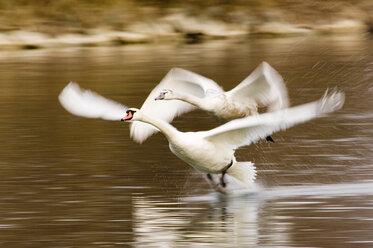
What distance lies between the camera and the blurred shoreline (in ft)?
135

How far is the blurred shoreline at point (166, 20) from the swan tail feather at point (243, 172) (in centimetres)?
2915

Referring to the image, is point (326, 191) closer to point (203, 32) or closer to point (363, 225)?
point (363, 225)

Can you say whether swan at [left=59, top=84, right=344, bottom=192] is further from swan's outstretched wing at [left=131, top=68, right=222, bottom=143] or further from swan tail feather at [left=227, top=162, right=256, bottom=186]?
swan's outstretched wing at [left=131, top=68, right=222, bottom=143]

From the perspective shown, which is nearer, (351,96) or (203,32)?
(351,96)

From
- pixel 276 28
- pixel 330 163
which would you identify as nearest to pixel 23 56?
pixel 276 28

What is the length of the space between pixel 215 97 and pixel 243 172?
1041mm

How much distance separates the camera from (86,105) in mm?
10984

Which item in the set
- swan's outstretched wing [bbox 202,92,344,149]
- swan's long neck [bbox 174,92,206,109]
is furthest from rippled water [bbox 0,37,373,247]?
swan's long neck [bbox 174,92,206,109]

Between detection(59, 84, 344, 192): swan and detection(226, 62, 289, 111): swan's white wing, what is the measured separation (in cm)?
88

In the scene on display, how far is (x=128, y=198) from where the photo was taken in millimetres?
10617

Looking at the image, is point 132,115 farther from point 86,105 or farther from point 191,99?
point 191,99

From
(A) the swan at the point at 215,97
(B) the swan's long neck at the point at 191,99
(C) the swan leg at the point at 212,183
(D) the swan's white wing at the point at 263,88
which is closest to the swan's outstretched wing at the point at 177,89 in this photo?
(A) the swan at the point at 215,97

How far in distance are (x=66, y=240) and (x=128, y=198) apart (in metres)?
1.91

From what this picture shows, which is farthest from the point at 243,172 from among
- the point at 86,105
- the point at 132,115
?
the point at 86,105
